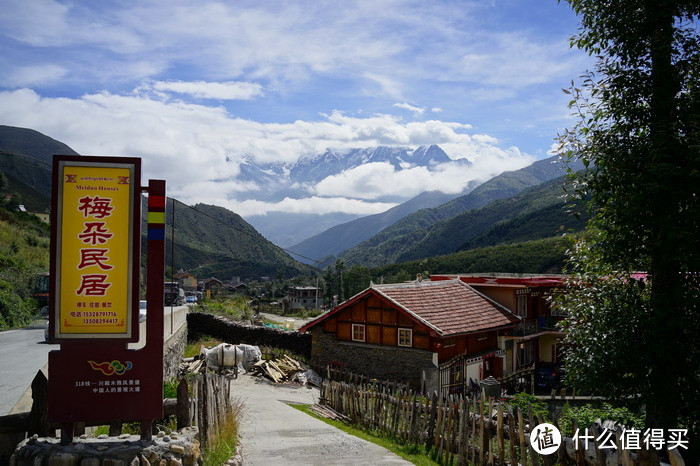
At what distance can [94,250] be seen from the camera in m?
7.73

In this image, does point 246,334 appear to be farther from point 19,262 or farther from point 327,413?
point 19,262

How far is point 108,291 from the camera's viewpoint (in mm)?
7746

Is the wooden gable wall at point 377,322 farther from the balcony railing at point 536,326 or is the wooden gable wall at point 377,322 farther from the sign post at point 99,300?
the sign post at point 99,300

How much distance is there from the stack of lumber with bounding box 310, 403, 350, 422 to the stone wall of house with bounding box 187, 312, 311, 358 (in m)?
13.0

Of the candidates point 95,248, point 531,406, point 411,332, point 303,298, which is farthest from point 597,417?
point 303,298

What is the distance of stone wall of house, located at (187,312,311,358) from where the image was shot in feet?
107

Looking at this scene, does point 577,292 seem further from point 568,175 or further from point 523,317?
point 523,317

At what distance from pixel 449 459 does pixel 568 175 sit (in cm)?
666

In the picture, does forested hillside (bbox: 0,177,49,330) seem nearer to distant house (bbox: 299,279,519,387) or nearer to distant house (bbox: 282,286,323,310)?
distant house (bbox: 299,279,519,387)

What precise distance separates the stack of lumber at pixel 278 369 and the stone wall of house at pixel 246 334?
11.6 ft

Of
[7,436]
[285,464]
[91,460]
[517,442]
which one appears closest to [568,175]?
[517,442]

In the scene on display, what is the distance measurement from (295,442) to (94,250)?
7448 millimetres

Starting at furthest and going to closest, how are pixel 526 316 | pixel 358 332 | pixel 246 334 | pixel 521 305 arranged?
→ pixel 246 334, pixel 526 316, pixel 521 305, pixel 358 332

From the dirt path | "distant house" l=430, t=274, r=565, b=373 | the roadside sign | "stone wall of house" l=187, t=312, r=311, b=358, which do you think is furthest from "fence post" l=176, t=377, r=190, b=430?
"stone wall of house" l=187, t=312, r=311, b=358
